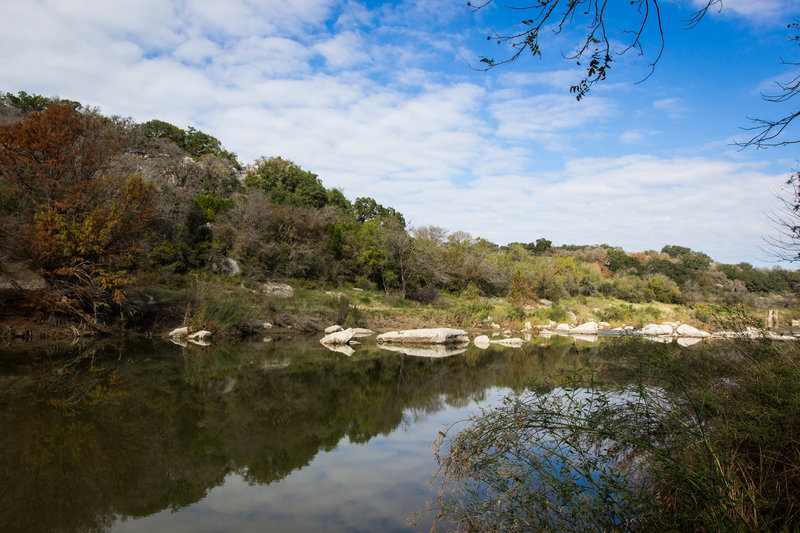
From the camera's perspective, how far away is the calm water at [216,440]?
5.05 meters

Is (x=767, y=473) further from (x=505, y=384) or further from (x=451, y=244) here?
(x=451, y=244)

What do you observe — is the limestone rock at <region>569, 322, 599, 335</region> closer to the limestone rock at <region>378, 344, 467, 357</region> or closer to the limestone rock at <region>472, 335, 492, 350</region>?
the limestone rock at <region>472, 335, 492, 350</region>

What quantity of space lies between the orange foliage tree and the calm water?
3.26 m

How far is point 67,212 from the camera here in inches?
650

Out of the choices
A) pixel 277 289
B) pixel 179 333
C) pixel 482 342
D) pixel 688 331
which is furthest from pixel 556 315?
pixel 179 333

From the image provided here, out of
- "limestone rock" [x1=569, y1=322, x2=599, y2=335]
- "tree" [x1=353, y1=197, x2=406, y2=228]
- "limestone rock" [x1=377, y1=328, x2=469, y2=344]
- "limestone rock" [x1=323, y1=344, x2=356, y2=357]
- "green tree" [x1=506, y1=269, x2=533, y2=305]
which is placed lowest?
"limestone rock" [x1=323, y1=344, x2=356, y2=357]

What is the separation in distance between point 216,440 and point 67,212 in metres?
13.8

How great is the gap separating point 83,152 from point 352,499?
58.6ft

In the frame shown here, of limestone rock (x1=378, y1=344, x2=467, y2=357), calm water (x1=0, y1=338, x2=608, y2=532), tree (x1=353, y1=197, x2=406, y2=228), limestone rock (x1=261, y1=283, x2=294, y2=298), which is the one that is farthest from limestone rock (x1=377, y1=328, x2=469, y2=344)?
tree (x1=353, y1=197, x2=406, y2=228)

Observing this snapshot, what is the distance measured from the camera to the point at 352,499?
18.3ft

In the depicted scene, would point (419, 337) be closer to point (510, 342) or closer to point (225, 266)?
point (510, 342)

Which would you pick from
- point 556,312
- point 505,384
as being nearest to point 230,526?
point 505,384

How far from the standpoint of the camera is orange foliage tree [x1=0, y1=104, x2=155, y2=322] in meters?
15.5

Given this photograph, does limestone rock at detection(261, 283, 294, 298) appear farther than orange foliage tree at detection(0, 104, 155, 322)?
Yes
